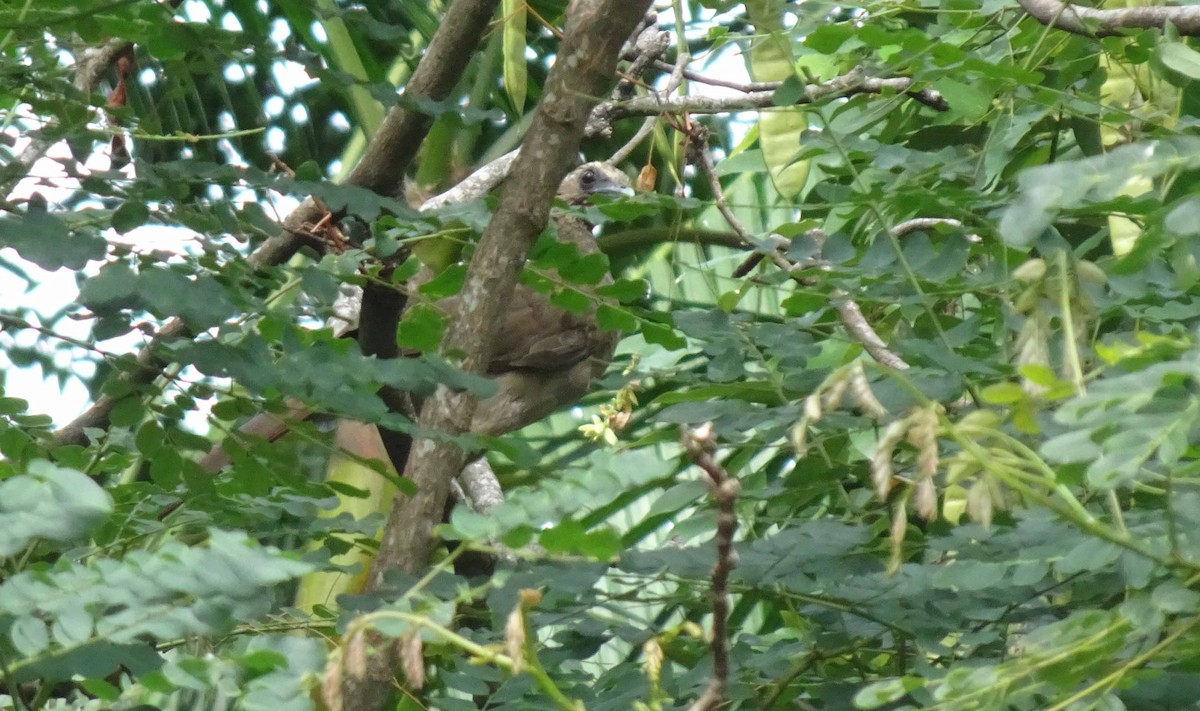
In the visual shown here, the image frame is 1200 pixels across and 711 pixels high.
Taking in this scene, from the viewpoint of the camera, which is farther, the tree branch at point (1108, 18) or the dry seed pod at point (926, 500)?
the tree branch at point (1108, 18)

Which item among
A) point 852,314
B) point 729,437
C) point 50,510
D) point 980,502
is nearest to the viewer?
point 50,510

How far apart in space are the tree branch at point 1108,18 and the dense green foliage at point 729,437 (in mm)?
30

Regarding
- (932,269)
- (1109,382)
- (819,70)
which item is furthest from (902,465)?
(819,70)

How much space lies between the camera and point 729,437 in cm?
114

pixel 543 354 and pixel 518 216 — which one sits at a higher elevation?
pixel 518 216

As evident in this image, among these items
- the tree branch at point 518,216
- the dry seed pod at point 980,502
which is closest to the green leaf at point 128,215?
the tree branch at point 518,216

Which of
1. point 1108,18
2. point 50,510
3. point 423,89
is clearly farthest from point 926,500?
point 423,89

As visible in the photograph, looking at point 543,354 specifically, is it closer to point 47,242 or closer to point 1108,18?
point 1108,18

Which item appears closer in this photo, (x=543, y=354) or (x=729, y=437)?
(x=729, y=437)

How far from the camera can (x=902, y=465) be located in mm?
1280

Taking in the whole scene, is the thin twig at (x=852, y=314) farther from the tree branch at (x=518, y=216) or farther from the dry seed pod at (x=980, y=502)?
the dry seed pod at (x=980, y=502)

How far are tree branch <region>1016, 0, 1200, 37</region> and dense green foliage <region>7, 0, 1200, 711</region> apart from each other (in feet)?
0.10

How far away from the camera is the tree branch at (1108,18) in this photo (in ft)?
3.65

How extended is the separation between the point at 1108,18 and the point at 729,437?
0.56m
